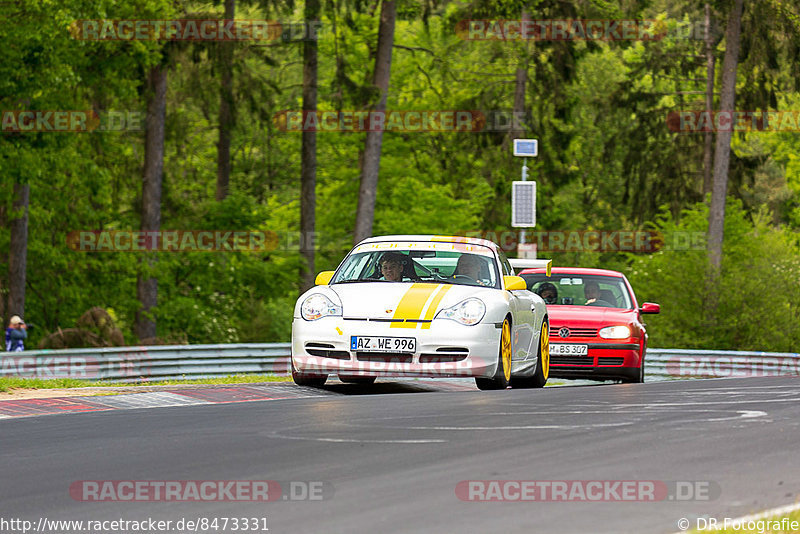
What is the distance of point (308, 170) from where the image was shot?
145 ft

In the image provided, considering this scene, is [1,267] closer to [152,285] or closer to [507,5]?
[152,285]

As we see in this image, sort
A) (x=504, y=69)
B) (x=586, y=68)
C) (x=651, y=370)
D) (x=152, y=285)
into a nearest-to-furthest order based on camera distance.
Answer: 1. (x=651, y=370)
2. (x=152, y=285)
3. (x=504, y=69)
4. (x=586, y=68)

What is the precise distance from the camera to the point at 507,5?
134 ft

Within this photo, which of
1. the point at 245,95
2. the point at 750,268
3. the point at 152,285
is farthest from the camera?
the point at 245,95

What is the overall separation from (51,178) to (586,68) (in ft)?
140

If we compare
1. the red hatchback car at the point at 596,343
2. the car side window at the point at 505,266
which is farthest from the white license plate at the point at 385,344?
the red hatchback car at the point at 596,343

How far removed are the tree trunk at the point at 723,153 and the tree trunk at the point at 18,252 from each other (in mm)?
19856

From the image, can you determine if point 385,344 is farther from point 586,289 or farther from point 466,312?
point 586,289

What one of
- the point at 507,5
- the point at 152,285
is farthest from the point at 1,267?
the point at 507,5

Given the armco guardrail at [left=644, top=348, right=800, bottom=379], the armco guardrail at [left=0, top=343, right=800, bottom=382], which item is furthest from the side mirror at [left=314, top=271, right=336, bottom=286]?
the armco guardrail at [left=644, top=348, right=800, bottom=379]

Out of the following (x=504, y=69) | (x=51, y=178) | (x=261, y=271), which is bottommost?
(x=261, y=271)

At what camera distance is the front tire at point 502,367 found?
13422 mm

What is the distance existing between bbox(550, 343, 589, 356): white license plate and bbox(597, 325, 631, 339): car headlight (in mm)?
296

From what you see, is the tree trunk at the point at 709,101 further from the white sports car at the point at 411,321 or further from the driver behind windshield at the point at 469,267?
the white sports car at the point at 411,321
